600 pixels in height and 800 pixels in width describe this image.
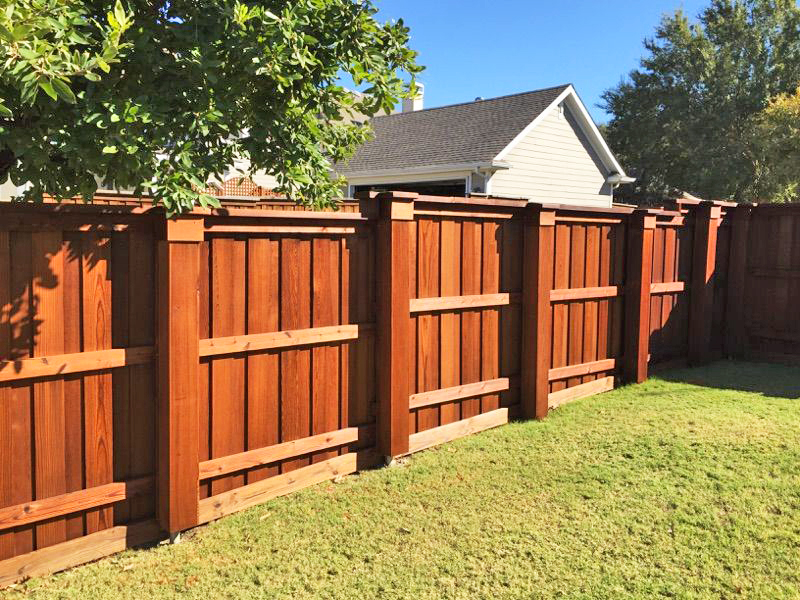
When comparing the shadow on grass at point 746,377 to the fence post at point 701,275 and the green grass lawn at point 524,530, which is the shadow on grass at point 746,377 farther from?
the green grass lawn at point 524,530

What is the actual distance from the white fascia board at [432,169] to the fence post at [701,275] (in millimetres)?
8891

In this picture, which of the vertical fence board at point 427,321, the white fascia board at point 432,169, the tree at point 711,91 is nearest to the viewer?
the vertical fence board at point 427,321

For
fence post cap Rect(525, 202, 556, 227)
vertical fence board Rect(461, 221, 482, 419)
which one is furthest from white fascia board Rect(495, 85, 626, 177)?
vertical fence board Rect(461, 221, 482, 419)

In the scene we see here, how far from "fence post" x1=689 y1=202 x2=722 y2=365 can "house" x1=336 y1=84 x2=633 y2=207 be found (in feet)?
29.2

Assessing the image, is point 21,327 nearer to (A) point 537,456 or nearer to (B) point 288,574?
(B) point 288,574

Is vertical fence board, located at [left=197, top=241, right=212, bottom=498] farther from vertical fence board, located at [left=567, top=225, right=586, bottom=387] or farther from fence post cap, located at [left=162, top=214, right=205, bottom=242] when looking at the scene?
vertical fence board, located at [left=567, top=225, right=586, bottom=387]

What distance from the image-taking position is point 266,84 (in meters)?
3.33

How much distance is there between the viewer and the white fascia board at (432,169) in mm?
16422

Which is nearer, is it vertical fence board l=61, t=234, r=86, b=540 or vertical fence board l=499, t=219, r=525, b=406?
vertical fence board l=61, t=234, r=86, b=540

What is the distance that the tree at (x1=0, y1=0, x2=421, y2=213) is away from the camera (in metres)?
2.50

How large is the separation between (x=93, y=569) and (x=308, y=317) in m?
1.74

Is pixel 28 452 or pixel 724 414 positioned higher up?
pixel 28 452

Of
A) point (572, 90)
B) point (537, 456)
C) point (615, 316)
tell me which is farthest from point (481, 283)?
point (572, 90)

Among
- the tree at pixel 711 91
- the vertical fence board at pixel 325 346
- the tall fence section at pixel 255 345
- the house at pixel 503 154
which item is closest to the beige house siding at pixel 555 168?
the house at pixel 503 154
